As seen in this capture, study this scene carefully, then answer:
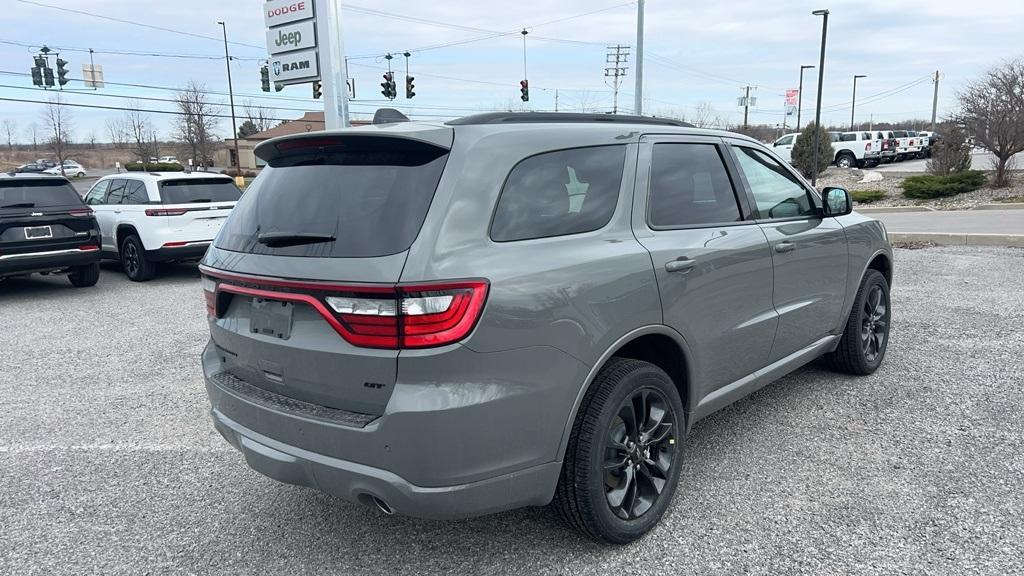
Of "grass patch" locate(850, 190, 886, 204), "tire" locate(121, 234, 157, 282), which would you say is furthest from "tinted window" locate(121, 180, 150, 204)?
"grass patch" locate(850, 190, 886, 204)

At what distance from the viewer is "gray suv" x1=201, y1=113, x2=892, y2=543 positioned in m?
2.32

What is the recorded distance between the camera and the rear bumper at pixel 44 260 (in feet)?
28.1

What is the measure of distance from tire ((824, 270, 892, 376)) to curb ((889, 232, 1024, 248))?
707cm

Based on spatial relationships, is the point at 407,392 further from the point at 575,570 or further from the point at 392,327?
the point at 575,570

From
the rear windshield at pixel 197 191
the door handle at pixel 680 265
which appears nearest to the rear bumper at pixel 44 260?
the rear windshield at pixel 197 191

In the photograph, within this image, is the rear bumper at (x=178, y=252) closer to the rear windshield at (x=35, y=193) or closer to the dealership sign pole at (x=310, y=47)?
the rear windshield at (x=35, y=193)

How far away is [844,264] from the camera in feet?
14.8

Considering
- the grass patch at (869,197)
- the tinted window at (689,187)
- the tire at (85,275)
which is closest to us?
the tinted window at (689,187)

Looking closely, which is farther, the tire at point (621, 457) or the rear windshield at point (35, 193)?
the rear windshield at point (35, 193)

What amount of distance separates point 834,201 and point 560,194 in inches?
94.4

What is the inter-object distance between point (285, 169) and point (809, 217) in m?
3.03

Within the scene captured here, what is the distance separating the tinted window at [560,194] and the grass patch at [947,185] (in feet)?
63.3

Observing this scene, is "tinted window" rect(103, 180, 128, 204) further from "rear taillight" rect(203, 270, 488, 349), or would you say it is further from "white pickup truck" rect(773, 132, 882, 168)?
"white pickup truck" rect(773, 132, 882, 168)

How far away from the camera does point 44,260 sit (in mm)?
8820
